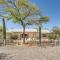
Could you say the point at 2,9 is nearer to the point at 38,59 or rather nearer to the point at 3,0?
the point at 3,0

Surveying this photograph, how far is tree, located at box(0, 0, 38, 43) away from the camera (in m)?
29.1

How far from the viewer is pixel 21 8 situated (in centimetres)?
2970

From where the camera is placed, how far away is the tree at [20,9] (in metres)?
29.1

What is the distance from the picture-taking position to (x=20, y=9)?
29.9 metres

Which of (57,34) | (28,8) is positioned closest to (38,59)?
(28,8)

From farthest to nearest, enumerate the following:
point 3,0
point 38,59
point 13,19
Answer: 1. point 13,19
2. point 3,0
3. point 38,59

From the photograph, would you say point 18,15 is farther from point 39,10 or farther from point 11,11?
point 39,10

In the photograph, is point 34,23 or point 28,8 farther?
point 34,23

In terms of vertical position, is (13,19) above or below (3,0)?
below

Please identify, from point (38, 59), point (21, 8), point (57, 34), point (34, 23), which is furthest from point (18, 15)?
point (38, 59)

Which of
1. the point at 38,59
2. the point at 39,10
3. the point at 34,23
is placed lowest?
the point at 38,59

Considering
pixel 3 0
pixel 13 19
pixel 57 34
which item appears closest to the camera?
pixel 3 0

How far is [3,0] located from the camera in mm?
28734

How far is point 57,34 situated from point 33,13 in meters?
8.64
